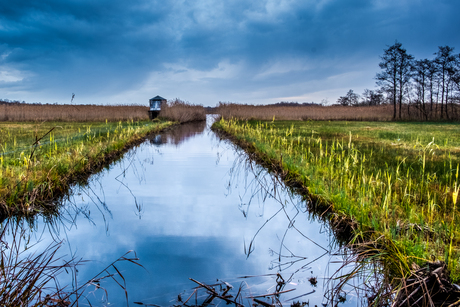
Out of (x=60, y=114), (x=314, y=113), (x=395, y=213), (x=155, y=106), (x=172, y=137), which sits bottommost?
(x=395, y=213)

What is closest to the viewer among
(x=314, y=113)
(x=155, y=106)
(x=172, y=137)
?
(x=172, y=137)

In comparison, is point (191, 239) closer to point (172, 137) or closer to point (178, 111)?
point (172, 137)

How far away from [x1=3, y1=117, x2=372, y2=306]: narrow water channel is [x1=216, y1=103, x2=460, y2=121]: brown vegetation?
17650 millimetres

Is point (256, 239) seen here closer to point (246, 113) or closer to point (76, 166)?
point (76, 166)

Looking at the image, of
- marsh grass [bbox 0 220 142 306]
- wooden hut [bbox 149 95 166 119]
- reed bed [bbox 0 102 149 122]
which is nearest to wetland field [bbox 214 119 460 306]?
marsh grass [bbox 0 220 142 306]

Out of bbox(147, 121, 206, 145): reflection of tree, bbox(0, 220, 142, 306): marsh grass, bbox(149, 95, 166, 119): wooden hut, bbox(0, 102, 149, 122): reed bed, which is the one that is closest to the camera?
bbox(0, 220, 142, 306): marsh grass

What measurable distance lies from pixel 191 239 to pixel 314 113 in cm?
2533

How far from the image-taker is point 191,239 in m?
2.78

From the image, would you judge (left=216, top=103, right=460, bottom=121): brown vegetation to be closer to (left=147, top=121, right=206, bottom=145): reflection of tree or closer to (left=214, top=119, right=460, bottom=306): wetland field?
(left=147, top=121, right=206, bottom=145): reflection of tree

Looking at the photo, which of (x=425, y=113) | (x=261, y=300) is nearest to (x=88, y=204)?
(x=261, y=300)

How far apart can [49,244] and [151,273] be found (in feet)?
3.66

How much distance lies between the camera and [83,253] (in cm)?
246

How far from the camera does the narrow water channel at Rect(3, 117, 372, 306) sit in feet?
6.50

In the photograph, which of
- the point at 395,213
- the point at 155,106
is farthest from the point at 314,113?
the point at 395,213
